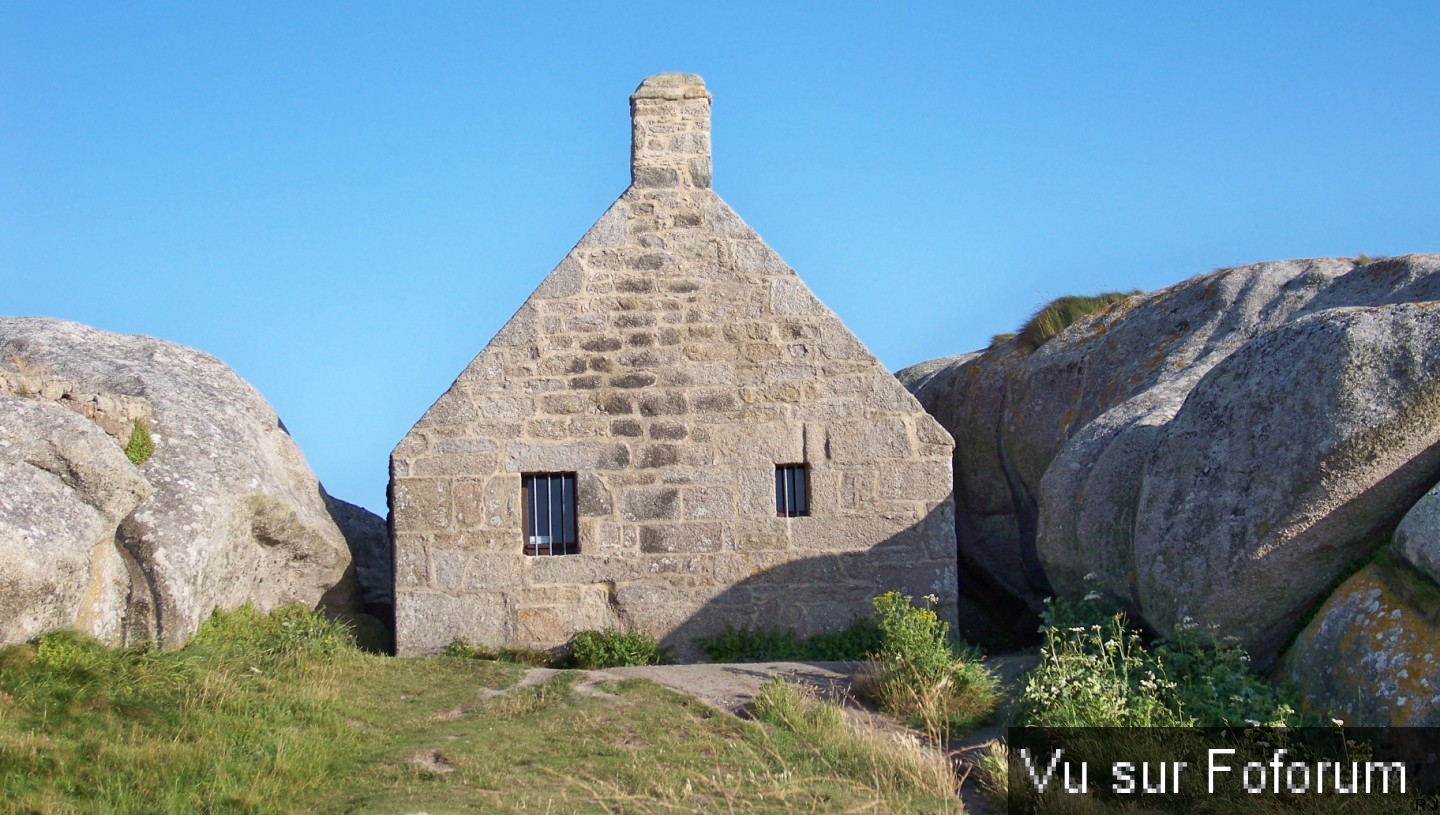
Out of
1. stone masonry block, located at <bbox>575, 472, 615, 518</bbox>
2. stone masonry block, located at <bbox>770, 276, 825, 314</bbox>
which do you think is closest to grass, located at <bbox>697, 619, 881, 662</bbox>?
stone masonry block, located at <bbox>575, 472, 615, 518</bbox>

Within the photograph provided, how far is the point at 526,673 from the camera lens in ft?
33.2

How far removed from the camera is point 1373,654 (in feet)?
24.6

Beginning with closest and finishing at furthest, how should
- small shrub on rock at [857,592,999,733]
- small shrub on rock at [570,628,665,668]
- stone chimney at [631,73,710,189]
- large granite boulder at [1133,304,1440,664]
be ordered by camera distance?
large granite boulder at [1133,304,1440,664], small shrub on rock at [857,592,999,733], small shrub on rock at [570,628,665,668], stone chimney at [631,73,710,189]

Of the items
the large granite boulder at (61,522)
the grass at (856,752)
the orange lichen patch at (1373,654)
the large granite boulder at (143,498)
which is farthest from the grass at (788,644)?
the large granite boulder at (61,522)

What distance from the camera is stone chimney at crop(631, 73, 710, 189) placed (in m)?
12.2

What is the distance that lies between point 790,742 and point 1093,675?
191 cm

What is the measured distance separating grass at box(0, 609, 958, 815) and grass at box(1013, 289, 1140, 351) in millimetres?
7756

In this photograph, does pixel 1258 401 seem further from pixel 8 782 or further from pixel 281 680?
pixel 8 782

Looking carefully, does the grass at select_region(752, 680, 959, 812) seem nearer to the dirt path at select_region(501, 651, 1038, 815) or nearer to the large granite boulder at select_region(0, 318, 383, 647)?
the dirt path at select_region(501, 651, 1038, 815)

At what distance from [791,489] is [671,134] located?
11.0ft

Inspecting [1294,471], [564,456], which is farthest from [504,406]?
[1294,471]

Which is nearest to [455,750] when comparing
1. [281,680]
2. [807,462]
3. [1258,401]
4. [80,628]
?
[281,680]

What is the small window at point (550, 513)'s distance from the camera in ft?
38.4

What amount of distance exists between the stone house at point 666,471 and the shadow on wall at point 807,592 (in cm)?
1
